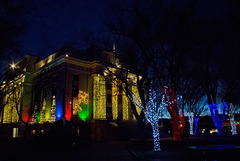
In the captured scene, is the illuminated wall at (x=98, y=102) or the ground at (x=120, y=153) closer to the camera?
the ground at (x=120, y=153)

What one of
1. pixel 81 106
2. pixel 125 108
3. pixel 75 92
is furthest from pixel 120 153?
pixel 125 108

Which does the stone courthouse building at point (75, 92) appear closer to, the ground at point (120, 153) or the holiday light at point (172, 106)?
the ground at point (120, 153)

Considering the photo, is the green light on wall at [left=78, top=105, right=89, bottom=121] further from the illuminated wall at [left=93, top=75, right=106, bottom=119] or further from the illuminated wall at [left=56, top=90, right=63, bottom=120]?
the illuminated wall at [left=56, top=90, right=63, bottom=120]

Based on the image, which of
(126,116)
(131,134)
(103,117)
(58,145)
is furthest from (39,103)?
(58,145)

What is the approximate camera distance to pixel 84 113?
113 ft

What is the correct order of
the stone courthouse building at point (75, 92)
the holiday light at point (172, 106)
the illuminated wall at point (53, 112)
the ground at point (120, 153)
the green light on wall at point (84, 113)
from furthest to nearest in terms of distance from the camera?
1. the green light on wall at point (84, 113)
2. the stone courthouse building at point (75, 92)
3. the illuminated wall at point (53, 112)
4. the holiday light at point (172, 106)
5. the ground at point (120, 153)

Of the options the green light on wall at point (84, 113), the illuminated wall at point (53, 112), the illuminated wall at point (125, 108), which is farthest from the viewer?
the illuminated wall at point (125, 108)

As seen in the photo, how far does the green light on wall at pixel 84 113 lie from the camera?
111 feet

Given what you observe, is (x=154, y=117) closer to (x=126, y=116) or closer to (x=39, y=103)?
(x=126, y=116)

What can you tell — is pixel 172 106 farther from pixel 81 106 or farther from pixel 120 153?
pixel 81 106

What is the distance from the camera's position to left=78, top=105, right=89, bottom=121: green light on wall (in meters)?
33.9

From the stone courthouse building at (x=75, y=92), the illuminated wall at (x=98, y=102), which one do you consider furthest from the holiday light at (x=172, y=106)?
the illuminated wall at (x=98, y=102)

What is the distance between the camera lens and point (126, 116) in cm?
3891

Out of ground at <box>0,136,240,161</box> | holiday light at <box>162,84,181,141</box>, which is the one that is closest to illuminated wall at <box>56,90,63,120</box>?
ground at <box>0,136,240,161</box>
